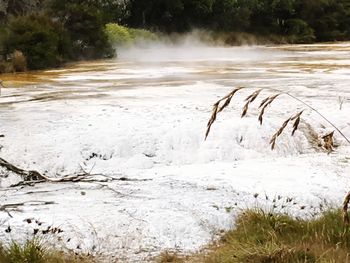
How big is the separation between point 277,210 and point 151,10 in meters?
25.8

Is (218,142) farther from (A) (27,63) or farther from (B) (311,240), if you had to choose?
(A) (27,63)

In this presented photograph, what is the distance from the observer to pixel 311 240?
393 cm

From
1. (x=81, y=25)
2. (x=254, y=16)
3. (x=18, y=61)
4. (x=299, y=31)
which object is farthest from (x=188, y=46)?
(x=18, y=61)

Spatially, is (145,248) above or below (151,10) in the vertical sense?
below

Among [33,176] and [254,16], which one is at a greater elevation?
[254,16]

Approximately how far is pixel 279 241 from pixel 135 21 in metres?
26.3

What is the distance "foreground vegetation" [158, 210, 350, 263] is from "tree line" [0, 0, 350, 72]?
12505 mm

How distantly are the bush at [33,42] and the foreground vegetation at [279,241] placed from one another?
42.3 ft

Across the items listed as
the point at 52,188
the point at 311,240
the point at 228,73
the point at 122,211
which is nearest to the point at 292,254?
the point at 311,240

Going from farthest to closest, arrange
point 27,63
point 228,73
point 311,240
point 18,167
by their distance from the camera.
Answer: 1. point 27,63
2. point 228,73
3. point 18,167
4. point 311,240

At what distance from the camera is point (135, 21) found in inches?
1152

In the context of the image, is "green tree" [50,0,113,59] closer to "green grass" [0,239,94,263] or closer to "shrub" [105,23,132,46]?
"shrub" [105,23,132,46]

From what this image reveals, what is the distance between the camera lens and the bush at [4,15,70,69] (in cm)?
1631

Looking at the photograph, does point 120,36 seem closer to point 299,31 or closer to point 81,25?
point 81,25
